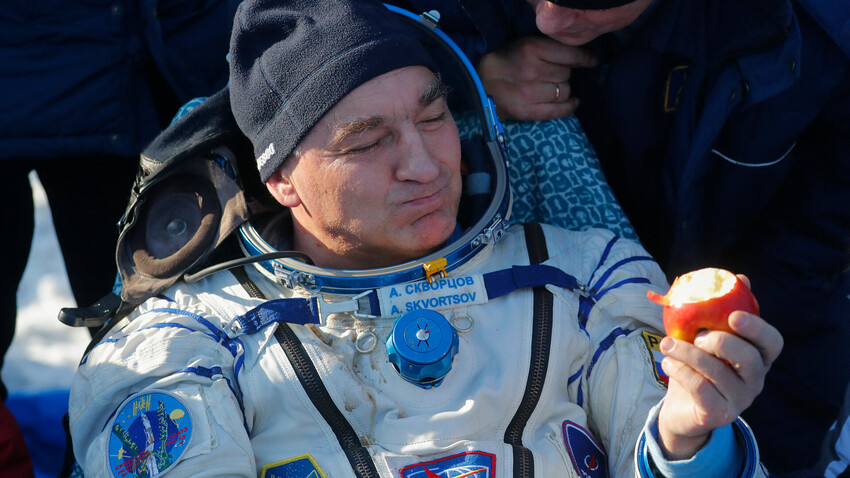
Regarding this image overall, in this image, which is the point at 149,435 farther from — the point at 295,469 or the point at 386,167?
the point at 386,167

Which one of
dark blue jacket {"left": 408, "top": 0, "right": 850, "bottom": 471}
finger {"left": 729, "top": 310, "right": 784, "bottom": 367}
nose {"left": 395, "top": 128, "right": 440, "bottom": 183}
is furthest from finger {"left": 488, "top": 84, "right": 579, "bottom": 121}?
finger {"left": 729, "top": 310, "right": 784, "bottom": 367}

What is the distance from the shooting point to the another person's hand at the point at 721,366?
5.02 ft

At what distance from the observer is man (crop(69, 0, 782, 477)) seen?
1964mm

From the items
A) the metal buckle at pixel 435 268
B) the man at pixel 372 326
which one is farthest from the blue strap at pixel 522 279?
the metal buckle at pixel 435 268

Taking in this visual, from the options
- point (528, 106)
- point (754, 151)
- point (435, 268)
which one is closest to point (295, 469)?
point (435, 268)

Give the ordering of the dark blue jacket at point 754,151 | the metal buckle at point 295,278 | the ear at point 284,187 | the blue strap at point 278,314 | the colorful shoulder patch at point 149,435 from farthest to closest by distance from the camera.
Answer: the dark blue jacket at point 754,151, the ear at point 284,187, the metal buckle at point 295,278, the blue strap at point 278,314, the colorful shoulder patch at point 149,435

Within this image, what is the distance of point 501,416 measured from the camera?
2049 millimetres

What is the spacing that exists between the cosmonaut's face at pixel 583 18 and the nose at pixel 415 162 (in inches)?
22.6

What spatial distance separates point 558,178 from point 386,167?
29.2 inches

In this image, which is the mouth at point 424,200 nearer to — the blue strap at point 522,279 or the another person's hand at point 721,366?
the blue strap at point 522,279

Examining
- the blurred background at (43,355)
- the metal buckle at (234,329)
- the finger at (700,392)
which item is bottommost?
the blurred background at (43,355)

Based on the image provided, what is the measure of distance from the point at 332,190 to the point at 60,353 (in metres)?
2.57

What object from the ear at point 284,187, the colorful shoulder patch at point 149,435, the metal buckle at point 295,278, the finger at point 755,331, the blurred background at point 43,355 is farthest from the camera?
the blurred background at point 43,355

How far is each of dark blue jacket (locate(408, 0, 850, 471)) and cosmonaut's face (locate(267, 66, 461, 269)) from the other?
1.80 ft
